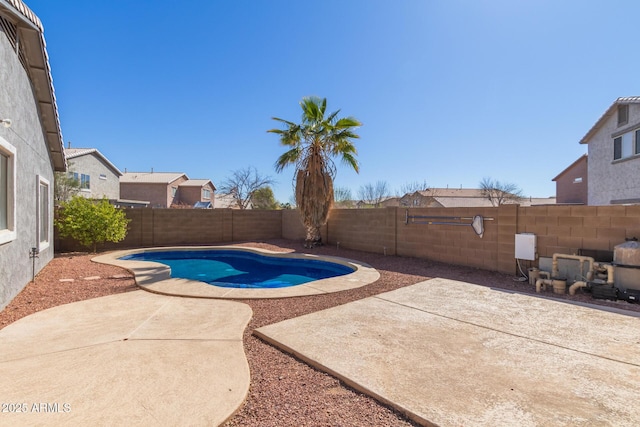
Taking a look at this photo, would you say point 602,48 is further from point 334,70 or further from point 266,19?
point 266,19

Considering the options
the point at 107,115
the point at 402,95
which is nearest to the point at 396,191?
the point at 402,95

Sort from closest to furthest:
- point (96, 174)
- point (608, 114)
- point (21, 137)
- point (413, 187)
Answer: point (21, 137) < point (608, 114) < point (96, 174) < point (413, 187)

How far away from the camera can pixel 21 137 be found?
581 cm

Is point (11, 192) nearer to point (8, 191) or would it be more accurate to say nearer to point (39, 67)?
point (8, 191)

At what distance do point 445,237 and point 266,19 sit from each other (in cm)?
996

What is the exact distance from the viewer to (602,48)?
9414 millimetres

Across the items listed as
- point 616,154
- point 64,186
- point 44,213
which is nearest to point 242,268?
point 44,213

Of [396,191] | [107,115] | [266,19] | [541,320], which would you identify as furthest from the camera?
[396,191]

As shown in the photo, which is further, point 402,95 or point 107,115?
point 107,115

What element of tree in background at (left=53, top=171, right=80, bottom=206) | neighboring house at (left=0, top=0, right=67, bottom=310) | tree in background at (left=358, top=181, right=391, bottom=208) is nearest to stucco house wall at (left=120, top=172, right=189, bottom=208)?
tree in background at (left=53, top=171, right=80, bottom=206)

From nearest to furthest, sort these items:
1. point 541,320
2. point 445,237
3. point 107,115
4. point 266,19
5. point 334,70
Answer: point 541,320 < point 445,237 < point 266,19 < point 334,70 < point 107,115

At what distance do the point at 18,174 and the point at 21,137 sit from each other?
0.86 metres

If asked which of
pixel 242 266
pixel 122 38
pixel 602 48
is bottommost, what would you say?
pixel 242 266

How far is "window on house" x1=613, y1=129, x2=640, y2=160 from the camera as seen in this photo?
1358 cm
